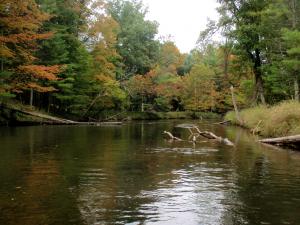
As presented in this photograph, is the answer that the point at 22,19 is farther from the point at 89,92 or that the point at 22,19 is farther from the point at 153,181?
the point at 153,181

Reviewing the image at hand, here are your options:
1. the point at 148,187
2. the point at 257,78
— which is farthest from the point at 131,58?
the point at 148,187

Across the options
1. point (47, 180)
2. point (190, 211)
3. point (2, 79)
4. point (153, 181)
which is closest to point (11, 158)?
point (47, 180)

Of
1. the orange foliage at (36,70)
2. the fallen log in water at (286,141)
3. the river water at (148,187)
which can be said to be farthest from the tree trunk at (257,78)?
the river water at (148,187)

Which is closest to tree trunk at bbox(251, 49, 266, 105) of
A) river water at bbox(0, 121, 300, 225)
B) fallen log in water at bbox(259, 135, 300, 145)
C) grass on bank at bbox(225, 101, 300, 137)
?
A: grass on bank at bbox(225, 101, 300, 137)

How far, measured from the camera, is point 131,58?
61.1m

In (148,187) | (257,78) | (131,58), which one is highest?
(131,58)

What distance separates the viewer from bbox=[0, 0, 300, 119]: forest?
30.3 metres

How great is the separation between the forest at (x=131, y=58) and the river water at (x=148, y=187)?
39.6ft

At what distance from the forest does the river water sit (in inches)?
475

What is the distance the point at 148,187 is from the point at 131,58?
5255cm

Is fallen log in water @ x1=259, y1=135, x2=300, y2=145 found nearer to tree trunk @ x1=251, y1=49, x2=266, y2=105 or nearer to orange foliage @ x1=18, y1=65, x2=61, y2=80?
tree trunk @ x1=251, y1=49, x2=266, y2=105

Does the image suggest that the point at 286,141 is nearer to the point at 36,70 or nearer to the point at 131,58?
the point at 36,70

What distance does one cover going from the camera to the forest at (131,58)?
30344 mm

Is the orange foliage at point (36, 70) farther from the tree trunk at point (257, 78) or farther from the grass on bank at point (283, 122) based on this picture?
the grass on bank at point (283, 122)
